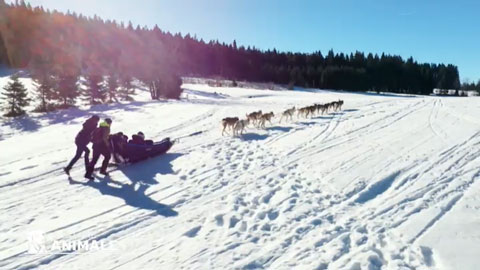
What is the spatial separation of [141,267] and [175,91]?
1245 inches

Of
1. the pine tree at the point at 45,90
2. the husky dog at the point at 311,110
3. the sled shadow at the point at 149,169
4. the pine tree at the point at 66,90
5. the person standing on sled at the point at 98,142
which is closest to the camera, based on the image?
the person standing on sled at the point at 98,142

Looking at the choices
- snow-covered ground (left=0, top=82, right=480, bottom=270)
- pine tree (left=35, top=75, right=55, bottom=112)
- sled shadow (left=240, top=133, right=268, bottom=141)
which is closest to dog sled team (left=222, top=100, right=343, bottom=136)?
sled shadow (left=240, top=133, right=268, bottom=141)

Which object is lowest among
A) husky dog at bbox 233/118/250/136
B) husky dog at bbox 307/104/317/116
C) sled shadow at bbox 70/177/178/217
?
sled shadow at bbox 70/177/178/217

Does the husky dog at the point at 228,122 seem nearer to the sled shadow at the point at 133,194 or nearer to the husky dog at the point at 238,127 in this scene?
the husky dog at the point at 238,127

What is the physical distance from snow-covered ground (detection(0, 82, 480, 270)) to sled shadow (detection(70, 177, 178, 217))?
38 millimetres

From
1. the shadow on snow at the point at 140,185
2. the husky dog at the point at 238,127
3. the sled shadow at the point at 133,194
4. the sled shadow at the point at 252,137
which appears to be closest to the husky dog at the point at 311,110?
the husky dog at the point at 238,127

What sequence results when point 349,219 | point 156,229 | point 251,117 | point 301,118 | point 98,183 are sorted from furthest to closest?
point 301,118 < point 251,117 < point 98,183 < point 349,219 < point 156,229

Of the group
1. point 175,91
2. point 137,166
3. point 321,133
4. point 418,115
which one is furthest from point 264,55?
point 137,166

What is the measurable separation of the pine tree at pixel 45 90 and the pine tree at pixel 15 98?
1.59 metres

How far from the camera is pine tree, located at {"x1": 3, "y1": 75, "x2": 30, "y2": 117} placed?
21.7 metres

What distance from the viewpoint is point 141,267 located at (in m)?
4.34

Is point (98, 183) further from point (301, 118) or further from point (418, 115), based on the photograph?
point (418, 115)

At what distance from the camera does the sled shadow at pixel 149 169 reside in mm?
8039

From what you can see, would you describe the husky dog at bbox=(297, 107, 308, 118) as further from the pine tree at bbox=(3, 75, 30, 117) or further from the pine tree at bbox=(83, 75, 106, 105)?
the pine tree at bbox=(83, 75, 106, 105)
